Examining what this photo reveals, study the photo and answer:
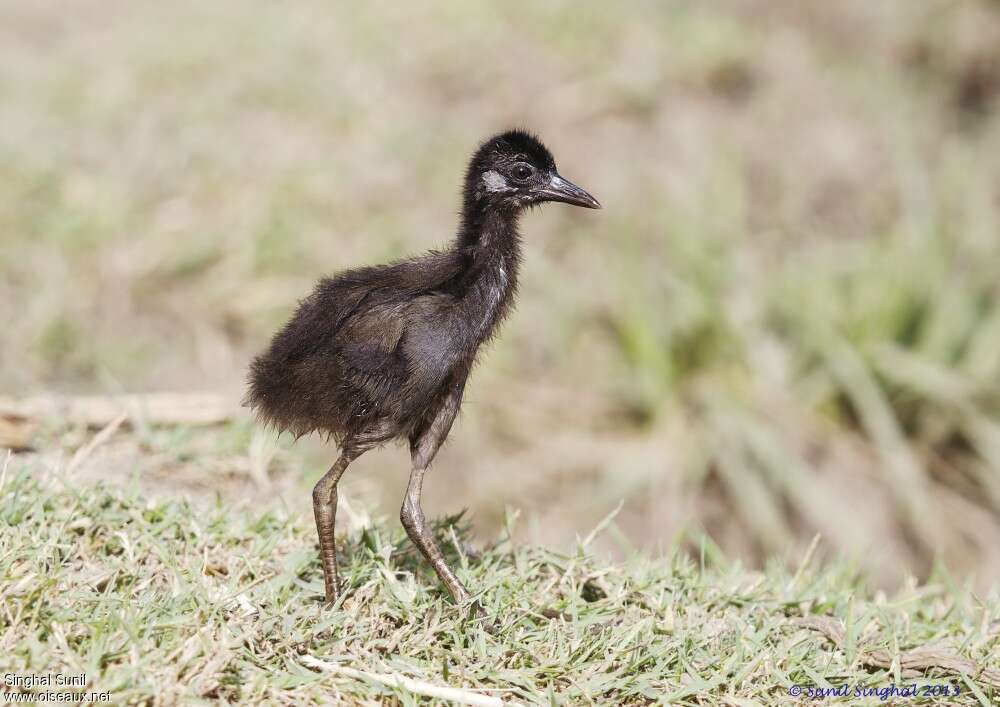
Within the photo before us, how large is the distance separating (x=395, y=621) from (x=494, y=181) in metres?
1.37

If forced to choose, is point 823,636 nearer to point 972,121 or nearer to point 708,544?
point 708,544

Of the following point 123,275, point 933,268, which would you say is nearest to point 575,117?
point 933,268

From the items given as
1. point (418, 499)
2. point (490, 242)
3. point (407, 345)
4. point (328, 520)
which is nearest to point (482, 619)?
point (418, 499)

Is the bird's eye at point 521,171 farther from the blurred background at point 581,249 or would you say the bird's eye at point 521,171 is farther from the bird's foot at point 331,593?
the blurred background at point 581,249

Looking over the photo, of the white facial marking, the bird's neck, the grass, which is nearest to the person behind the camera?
the grass

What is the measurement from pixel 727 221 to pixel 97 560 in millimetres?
5487

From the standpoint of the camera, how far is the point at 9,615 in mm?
2715

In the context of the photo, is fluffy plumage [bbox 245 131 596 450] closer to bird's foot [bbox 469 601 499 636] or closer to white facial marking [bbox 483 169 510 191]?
white facial marking [bbox 483 169 510 191]

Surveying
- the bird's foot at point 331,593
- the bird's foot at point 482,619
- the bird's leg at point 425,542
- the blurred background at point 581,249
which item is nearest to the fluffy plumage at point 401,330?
the bird's leg at point 425,542

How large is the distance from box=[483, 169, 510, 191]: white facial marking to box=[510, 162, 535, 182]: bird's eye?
38 millimetres

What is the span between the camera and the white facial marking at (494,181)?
3.32 metres

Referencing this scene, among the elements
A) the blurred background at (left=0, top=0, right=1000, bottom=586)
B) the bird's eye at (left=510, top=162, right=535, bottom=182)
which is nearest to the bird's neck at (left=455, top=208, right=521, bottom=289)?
the bird's eye at (left=510, top=162, right=535, bottom=182)

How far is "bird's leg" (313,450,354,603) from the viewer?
300cm

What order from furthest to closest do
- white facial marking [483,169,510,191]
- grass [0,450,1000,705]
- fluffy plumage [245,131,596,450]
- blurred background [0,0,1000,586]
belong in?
blurred background [0,0,1000,586] → white facial marking [483,169,510,191] → fluffy plumage [245,131,596,450] → grass [0,450,1000,705]
